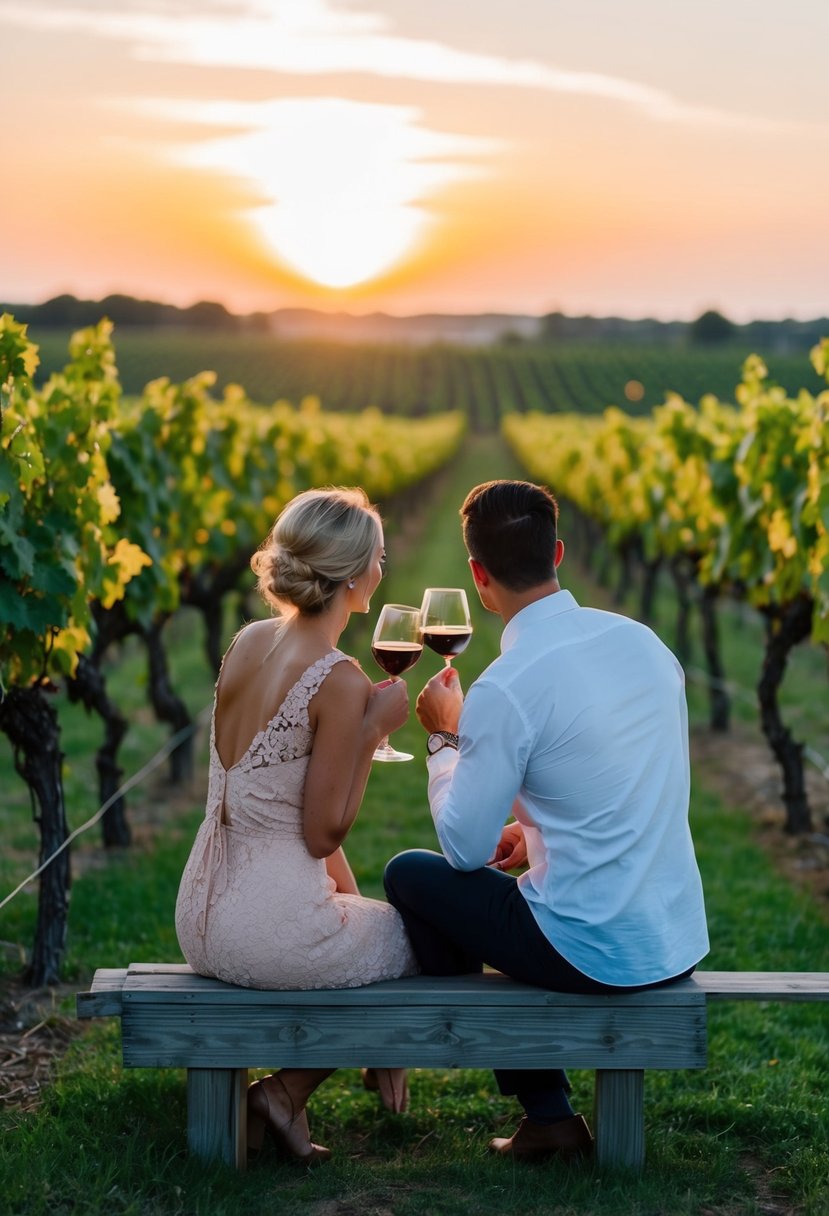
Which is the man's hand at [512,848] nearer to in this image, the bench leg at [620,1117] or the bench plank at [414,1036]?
the bench plank at [414,1036]

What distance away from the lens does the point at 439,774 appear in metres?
2.99

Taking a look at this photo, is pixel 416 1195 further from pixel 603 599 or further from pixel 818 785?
pixel 603 599

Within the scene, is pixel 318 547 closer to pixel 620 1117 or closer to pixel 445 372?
pixel 620 1117

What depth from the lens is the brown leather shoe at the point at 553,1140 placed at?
3133mm

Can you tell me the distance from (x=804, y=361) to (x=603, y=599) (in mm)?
72848

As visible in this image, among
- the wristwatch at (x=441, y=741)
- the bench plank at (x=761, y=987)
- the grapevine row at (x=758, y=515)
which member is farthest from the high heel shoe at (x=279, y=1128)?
the grapevine row at (x=758, y=515)

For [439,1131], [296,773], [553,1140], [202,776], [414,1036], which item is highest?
[296,773]

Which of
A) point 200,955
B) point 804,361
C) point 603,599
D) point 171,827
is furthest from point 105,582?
point 804,361

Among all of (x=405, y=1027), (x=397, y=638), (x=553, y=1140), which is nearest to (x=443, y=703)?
(x=397, y=638)

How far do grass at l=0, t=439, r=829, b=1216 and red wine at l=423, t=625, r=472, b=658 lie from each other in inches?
47.1

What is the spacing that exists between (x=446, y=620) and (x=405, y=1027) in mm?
910

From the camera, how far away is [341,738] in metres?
2.96

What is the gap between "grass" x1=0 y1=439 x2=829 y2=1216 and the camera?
9.61 ft

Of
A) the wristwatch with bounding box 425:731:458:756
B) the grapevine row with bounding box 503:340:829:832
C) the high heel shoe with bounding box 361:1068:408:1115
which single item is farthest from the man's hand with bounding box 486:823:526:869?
the grapevine row with bounding box 503:340:829:832
